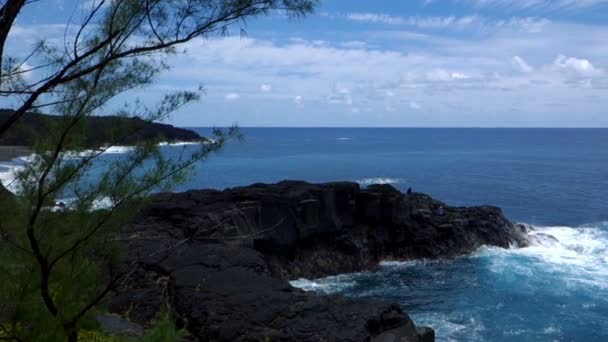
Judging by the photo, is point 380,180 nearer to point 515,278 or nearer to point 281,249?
point 515,278

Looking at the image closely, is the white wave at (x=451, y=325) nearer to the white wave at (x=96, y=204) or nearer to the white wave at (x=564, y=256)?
the white wave at (x=564, y=256)

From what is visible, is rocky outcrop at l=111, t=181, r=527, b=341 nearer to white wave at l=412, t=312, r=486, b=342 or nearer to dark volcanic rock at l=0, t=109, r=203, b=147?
dark volcanic rock at l=0, t=109, r=203, b=147

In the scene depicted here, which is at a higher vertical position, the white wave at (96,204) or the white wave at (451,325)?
the white wave at (96,204)

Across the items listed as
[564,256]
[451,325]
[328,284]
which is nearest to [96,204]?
[451,325]

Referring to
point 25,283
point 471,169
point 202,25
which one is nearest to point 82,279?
point 25,283

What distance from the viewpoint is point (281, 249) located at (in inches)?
1078

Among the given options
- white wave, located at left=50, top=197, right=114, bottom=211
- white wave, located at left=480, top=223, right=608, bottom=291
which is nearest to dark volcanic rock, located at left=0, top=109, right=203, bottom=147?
white wave, located at left=50, top=197, right=114, bottom=211

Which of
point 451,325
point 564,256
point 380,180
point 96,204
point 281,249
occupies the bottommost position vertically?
point 564,256

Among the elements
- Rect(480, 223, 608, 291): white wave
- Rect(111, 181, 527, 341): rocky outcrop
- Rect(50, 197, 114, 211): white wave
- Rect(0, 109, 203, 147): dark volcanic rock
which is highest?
Rect(0, 109, 203, 147): dark volcanic rock

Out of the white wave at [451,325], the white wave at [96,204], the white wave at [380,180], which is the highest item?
the white wave at [96,204]

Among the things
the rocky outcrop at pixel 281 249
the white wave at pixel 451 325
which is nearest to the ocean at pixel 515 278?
the white wave at pixel 451 325

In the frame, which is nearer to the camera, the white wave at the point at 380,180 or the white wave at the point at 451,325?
the white wave at the point at 451,325

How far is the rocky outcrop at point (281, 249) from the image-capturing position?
11.4 m

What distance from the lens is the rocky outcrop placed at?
11.4 m
